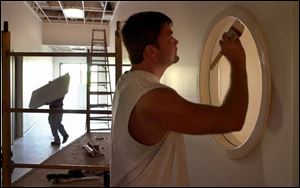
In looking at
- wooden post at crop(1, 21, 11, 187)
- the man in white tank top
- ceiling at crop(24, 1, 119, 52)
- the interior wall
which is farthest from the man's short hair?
ceiling at crop(24, 1, 119, 52)

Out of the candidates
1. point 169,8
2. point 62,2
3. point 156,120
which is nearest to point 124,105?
point 156,120

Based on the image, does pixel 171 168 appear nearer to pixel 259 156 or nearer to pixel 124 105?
pixel 124 105

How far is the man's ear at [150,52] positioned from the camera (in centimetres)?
59

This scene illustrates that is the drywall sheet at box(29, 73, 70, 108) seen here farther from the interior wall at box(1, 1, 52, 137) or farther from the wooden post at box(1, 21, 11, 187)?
the interior wall at box(1, 1, 52, 137)

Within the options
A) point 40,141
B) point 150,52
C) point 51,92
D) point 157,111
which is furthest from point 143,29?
point 40,141

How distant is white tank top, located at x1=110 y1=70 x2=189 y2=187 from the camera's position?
61 cm

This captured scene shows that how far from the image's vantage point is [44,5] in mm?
5109

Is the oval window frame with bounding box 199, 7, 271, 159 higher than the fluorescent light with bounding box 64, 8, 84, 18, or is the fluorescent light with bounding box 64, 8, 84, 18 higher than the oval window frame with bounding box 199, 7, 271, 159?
the fluorescent light with bounding box 64, 8, 84, 18

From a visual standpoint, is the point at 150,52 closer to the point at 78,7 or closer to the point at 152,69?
the point at 152,69

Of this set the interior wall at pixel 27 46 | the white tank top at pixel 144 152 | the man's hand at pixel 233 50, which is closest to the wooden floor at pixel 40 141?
the interior wall at pixel 27 46

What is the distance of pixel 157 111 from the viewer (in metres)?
0.55

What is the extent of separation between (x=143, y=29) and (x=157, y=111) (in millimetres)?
160

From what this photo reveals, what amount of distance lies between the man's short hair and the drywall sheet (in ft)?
3.28

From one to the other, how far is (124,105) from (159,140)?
104mm
